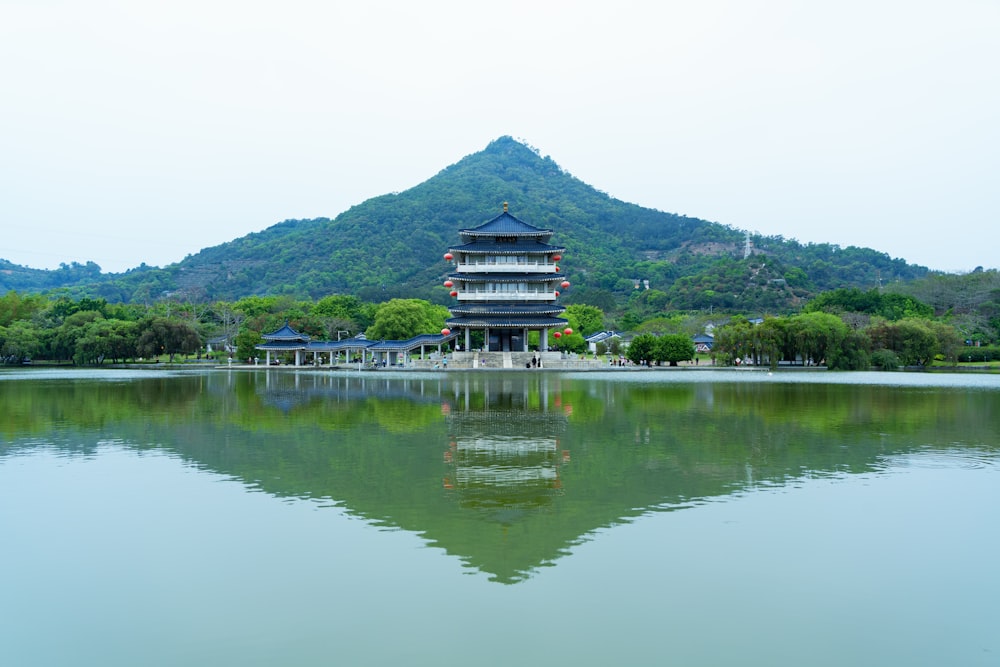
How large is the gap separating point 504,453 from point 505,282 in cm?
3862

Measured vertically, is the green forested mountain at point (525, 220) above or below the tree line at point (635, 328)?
above

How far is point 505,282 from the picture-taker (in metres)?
50.8

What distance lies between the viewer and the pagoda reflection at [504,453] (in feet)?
30.4

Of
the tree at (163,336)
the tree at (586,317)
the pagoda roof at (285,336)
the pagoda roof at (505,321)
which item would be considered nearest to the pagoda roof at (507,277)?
the pagoda roof at (505,321)

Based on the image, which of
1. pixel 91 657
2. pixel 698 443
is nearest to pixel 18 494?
pixel 91 657

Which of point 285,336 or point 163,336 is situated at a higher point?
point 163,336

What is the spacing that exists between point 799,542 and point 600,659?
3.50 meters

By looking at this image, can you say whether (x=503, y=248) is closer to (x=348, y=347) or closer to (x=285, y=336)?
(x=348, y=347)

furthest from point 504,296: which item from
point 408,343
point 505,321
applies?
point 408,343

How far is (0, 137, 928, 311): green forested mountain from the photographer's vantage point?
104312 mm

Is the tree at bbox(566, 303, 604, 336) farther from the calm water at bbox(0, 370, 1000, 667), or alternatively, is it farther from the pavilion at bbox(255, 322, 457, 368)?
the calm water at bbox(0, 370, 1000, 667)

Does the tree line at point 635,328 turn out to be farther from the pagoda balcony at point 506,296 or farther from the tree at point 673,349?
the pagoda balcony at point 506,296

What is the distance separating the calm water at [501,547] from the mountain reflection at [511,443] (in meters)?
0.08

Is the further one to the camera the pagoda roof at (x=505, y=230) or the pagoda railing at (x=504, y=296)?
the pagoda roof at (x=505, y=230)
